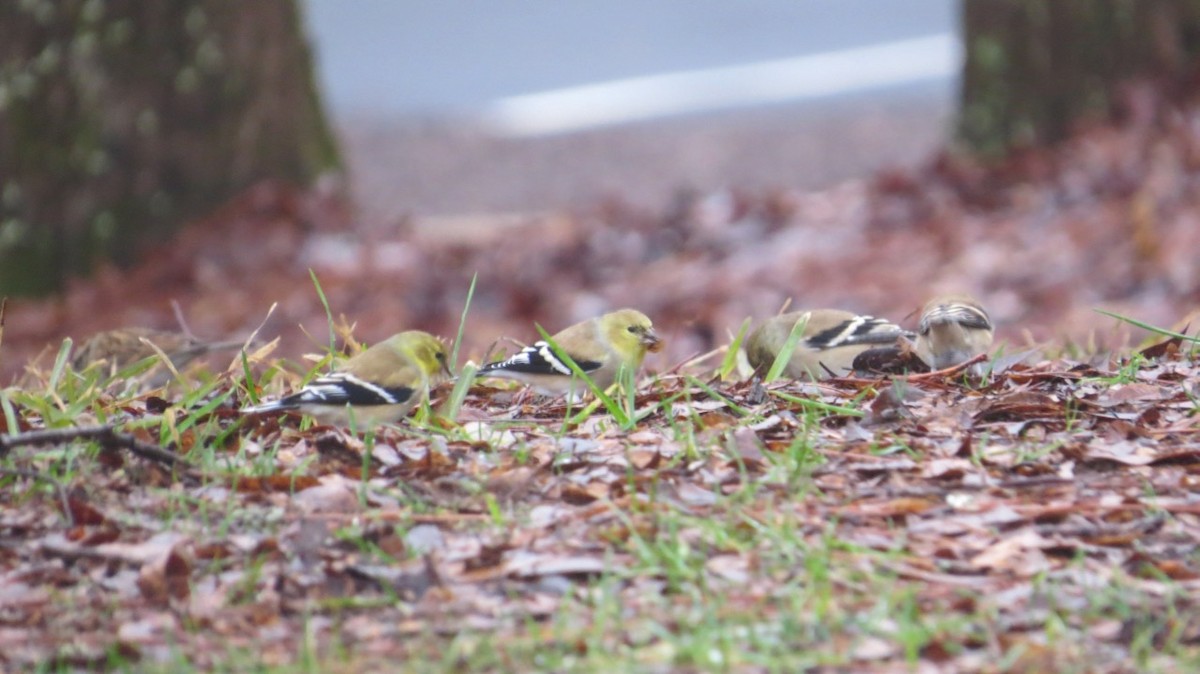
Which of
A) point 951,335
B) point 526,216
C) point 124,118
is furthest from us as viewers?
point 526,216

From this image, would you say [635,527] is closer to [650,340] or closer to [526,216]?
[650,340]

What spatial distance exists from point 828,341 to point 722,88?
45.5 ft

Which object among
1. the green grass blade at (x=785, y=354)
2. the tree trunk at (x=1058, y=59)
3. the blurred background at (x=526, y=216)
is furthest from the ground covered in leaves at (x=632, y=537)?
the tree trunk at (x=1058, y=59)

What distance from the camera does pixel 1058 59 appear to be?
12164 millimetres

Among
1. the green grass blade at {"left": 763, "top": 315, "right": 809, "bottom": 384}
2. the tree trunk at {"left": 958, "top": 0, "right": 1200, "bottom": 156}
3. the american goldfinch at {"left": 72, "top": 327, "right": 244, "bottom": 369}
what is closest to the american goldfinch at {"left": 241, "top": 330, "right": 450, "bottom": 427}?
the green grass blade at {"left": 763, "top": 315, "right": 809, "bottom": 384}

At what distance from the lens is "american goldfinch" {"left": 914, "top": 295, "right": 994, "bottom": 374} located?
218 inches

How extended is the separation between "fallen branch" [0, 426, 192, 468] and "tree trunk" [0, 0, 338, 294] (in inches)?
278

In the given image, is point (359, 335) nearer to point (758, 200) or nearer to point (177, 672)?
point (758, 200)

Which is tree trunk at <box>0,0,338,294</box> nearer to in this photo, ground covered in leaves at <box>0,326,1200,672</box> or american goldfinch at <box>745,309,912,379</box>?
ground covered in leaves at <box>0,326,1200,672</box>

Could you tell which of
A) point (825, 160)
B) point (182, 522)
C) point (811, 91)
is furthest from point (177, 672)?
point (811, 91)

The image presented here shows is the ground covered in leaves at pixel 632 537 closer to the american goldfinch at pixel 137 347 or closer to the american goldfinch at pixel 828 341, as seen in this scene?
the american goldfinch at pixel 828 341

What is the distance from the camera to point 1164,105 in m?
11.7

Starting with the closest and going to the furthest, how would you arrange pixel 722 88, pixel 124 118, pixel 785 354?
pixel 785 354, pixel 124 118, pixel 722 88

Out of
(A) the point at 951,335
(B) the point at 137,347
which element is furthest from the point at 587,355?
(B) the point at 137,347
